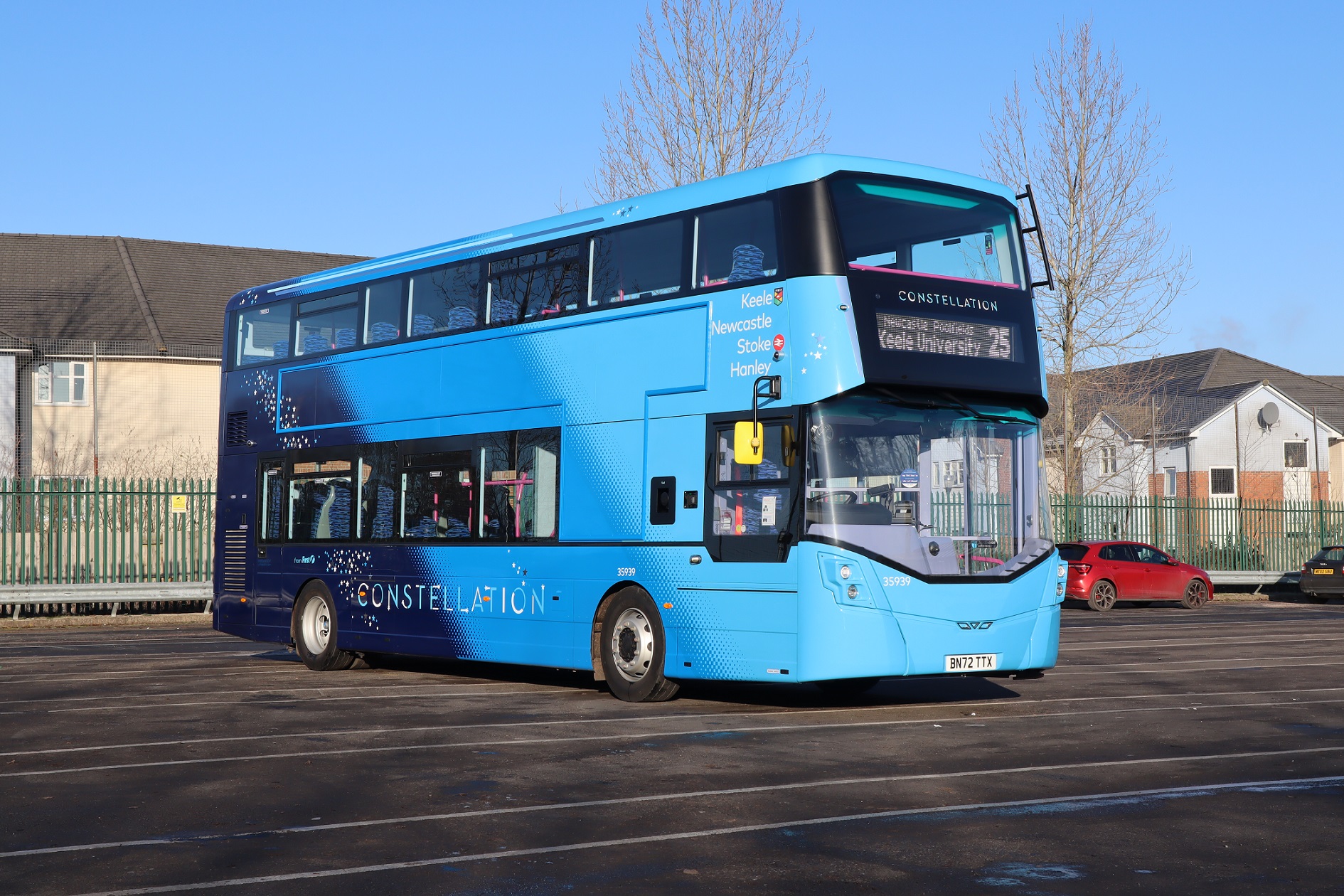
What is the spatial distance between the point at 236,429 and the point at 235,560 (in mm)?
1613

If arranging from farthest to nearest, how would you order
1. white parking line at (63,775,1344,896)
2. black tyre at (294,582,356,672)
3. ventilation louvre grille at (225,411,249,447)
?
ventilation louvre grille at (225,411,249,447) → black tyre at (294,582,356,672) → white parking line at (63,775,1344,896)

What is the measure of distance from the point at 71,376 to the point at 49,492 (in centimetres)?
2041

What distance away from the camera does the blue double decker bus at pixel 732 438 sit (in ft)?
38.3

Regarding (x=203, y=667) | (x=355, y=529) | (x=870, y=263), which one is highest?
(x=870, y=263)

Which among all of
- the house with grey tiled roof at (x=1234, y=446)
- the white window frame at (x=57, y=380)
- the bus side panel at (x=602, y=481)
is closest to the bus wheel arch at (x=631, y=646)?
the bus side panel at (x=602, y=481)

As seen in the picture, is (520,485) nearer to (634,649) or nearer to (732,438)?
(634,649)

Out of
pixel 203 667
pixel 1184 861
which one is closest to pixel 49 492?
pixel 203 667

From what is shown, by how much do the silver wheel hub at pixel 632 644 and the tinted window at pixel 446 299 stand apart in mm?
3592

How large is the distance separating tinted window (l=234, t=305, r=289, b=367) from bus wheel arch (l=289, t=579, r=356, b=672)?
2.81 m

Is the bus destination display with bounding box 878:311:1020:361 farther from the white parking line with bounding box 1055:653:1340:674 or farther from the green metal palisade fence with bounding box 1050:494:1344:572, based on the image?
the green metal palisade fence with bounding box 1050:494:1344:572

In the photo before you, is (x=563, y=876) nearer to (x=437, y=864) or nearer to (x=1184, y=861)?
(x=437, y=864)

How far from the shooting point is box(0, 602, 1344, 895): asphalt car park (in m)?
6.38

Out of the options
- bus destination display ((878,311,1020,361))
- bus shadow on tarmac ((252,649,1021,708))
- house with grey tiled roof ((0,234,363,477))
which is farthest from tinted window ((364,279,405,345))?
house with grey tiled roof ((0,234,363,477))

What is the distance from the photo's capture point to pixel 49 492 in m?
27.3
